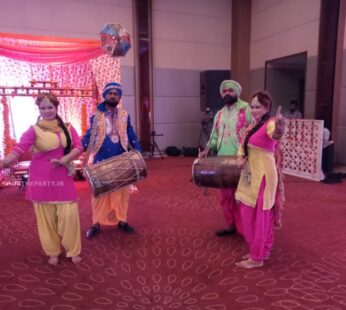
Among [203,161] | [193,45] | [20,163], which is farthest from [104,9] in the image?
[203,161]

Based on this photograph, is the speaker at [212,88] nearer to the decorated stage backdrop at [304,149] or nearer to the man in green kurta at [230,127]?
the decorated stage backdrop at [304,149]

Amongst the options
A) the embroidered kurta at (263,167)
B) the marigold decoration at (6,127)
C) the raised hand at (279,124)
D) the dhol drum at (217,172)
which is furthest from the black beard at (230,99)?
the marigold decoration at (6,127)

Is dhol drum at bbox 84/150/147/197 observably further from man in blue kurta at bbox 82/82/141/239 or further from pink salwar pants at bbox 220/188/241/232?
pink salwar pants at bbox 220/188/241/232

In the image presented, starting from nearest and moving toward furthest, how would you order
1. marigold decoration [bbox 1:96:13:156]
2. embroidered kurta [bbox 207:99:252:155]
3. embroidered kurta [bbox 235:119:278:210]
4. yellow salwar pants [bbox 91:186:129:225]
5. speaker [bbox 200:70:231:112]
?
1. embroidered kurta [bbox 235:119:278:210]
2. embroidered kurta [bbox 207:99:252:155]
3. yellow salwar pants [bbox 91:186:129:225]
4. marigold decoration [bbox 1:96:13:156]
5. speaker [bbox 200:70:231:112]

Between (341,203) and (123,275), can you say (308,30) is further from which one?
(123,275)

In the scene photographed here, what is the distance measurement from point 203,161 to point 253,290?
40.4 inches

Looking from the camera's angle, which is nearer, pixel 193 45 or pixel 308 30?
pixel 308 30

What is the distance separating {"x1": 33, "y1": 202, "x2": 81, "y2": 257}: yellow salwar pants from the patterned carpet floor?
0.41 ft

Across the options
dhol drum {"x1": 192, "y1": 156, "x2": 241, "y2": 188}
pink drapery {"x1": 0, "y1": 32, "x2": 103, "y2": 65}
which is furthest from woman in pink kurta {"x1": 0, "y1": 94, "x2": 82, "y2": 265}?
pink drapery {"x1": 0, "y1": 32, "x2": 103, "y2": 65}

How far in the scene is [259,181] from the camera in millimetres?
2180

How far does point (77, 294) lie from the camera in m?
2.01

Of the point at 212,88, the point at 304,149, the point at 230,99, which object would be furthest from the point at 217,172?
the point at 212,88

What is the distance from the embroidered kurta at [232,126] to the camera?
2.70m

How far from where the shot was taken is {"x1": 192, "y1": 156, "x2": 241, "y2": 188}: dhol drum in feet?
8.14
